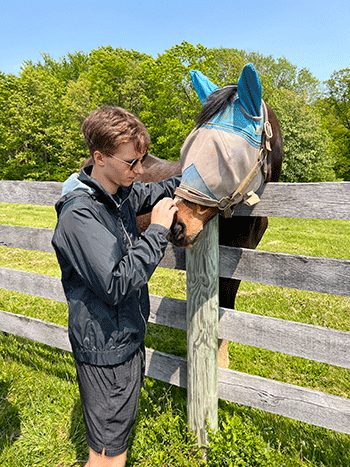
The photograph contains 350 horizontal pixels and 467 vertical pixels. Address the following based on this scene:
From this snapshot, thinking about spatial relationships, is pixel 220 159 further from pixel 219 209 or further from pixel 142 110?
pixel 142 110

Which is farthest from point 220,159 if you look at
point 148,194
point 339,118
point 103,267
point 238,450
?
point 339,118

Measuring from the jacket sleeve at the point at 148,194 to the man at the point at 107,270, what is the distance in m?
0.29

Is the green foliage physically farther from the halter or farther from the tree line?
the tree line

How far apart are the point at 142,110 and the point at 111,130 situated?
3292 cm

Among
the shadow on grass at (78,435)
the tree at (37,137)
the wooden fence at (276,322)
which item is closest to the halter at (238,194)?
the wooden fence at (276,322)

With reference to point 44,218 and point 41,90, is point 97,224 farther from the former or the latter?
point 41,90

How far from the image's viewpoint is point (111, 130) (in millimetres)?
1612

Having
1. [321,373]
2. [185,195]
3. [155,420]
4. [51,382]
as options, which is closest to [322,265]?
[185,195]

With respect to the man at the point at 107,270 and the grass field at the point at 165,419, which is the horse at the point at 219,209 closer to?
the man at the point at 107,270

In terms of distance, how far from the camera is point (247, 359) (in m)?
3.65

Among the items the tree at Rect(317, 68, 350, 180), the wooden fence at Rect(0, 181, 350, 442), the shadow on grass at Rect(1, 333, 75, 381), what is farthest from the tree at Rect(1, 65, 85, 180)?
the wooden fence at Rect(0, 181, 350, 442)

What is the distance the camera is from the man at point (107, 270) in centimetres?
150

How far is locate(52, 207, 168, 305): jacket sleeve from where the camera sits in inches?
58.0

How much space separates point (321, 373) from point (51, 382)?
2.71 metres
